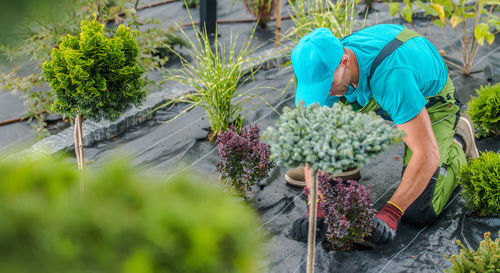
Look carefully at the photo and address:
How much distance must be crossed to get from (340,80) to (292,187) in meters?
1.03

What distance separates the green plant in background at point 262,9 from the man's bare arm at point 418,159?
3659 millimetres

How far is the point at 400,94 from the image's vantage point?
236 centimetres

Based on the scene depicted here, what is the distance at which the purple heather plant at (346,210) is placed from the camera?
2414mm

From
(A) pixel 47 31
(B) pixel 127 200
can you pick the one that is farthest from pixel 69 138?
(B) pixel 127 200

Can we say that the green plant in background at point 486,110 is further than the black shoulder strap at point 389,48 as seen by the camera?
Yes

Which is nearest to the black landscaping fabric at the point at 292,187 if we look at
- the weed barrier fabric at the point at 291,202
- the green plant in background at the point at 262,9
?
the weed barrier fabric at the point at 291,202

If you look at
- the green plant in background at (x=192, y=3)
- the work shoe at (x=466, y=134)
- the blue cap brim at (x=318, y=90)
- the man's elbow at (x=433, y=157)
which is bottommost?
the work shoe at (x=466, y=134)

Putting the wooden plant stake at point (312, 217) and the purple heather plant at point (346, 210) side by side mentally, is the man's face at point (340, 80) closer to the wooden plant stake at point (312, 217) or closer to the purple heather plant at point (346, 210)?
the purple heather plant at point (346, 210)

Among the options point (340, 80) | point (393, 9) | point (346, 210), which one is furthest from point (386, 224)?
point (393, 9)

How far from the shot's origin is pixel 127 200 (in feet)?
1.20

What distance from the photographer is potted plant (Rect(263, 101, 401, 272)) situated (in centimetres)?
158

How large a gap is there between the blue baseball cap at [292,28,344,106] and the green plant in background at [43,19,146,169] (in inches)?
38.2

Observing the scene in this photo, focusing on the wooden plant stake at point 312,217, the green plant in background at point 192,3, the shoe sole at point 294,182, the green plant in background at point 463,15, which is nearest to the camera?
the wooden plant stake at point 312,217

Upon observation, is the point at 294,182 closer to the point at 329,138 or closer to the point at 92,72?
the point at 92,72
